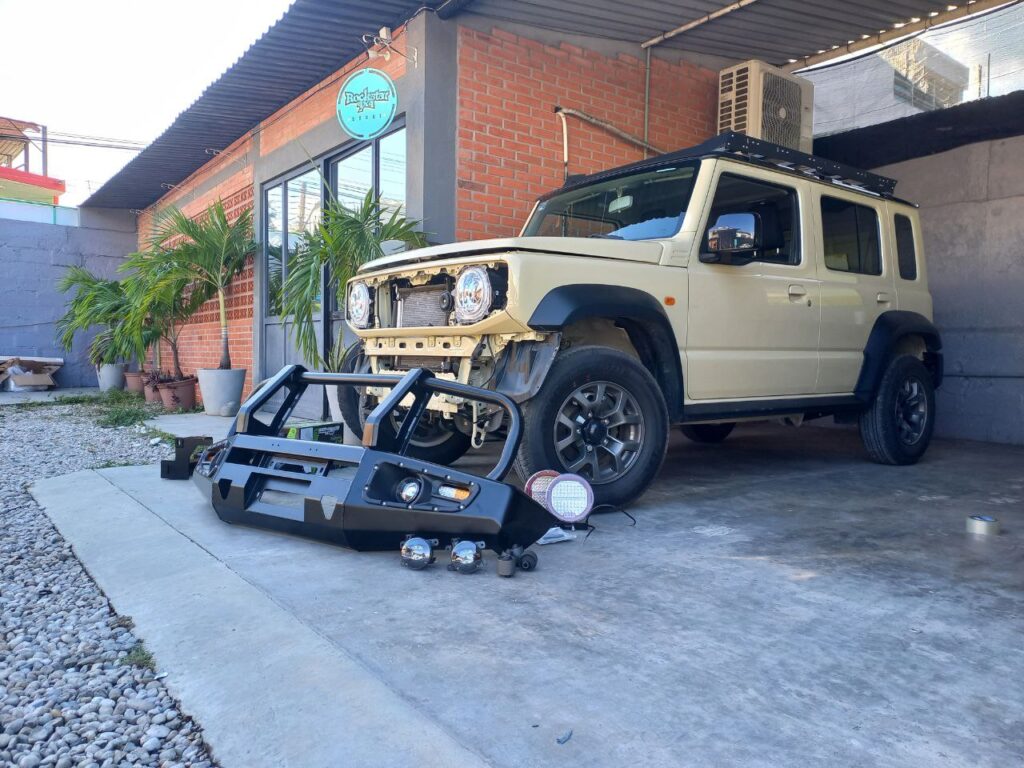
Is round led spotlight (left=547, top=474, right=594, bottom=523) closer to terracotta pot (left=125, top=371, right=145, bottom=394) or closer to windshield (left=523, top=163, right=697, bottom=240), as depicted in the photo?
windshield (left=523, top=163, right=697, bottom=240)

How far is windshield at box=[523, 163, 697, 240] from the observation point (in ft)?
14.2

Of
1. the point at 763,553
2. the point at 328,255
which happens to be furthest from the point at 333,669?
the point at 328,255

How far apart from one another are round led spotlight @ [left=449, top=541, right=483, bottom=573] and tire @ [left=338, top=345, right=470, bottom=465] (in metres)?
1.70

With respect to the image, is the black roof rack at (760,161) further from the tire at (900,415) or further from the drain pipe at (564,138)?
the drain pipe at (564,138)

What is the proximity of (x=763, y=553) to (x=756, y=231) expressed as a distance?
6.03 ft

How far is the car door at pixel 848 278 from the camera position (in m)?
4.96

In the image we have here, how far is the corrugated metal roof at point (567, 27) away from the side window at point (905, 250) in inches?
89.4

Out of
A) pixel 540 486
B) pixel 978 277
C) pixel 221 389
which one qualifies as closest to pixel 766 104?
pixel 978 277

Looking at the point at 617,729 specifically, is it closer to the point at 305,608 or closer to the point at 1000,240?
the point at 305,608

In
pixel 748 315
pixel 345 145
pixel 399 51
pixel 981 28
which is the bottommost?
pixel 748 315

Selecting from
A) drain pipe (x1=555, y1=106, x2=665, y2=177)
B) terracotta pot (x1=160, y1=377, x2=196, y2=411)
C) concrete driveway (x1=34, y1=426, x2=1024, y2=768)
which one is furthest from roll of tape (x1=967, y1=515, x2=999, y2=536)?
terracotta pot (x1=160, y1=377, x2=196, y2=411)

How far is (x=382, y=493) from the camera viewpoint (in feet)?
9.58

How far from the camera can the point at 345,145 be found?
779cm

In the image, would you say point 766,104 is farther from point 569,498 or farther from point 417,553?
point 417,553
